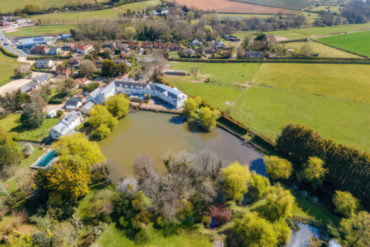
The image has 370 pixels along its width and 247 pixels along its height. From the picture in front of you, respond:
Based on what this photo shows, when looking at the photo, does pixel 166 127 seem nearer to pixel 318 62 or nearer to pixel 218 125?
pixel 218 125

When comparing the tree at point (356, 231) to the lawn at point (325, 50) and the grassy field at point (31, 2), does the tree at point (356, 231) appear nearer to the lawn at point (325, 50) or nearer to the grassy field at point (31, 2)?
the lawn at point (325, 50)

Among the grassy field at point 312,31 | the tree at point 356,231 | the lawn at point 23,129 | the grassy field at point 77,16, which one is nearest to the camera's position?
the tree at point 356,231

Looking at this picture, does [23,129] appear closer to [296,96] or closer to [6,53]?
[6,53]

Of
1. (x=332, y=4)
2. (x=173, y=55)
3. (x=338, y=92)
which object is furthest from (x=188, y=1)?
(x=338, y=92)

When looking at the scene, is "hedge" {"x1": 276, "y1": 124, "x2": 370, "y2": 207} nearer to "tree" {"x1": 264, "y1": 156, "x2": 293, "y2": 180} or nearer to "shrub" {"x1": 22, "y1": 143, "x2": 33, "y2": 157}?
"tree" {"x1": 264, "y1": 156, "x2": 293, "y2": 180}

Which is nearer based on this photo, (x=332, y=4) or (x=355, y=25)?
(x=355, y=25)

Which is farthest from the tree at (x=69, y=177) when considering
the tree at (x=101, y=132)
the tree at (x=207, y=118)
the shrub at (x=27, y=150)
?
the tree at (x=207, y=118)

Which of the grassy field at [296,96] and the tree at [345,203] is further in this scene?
the grassy field at [296,96]
